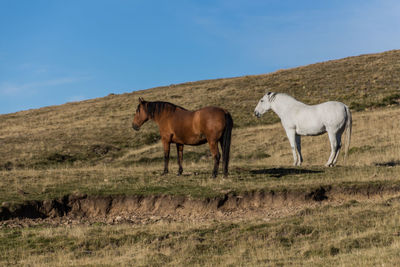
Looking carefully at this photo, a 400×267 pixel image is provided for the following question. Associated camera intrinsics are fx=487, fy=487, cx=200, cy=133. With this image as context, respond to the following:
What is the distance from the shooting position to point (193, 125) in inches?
682

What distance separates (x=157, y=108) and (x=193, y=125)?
1.84 meters

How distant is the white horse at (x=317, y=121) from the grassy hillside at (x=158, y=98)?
13.5 m

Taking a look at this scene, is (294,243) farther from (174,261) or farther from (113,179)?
(113,179)

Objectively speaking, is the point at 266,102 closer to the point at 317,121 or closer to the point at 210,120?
the point at 317,121

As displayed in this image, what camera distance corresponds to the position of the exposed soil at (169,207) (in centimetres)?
1402

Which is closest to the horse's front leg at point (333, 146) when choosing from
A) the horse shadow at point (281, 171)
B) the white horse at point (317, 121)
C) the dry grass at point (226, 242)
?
the white horse at point (317, 121)

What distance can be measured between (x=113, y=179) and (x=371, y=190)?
887cm

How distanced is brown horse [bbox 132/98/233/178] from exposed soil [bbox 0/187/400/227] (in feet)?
8.18

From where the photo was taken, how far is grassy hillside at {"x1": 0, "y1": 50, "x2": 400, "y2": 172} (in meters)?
34.5

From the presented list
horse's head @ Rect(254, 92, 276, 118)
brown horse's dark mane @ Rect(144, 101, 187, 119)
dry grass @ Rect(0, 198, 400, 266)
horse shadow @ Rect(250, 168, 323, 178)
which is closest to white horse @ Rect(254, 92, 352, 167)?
horse's head @ Rect(254, 92, 276, 118)

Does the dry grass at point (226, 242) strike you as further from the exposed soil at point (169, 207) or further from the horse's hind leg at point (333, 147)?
the horse's hind leg at point (333, 147)

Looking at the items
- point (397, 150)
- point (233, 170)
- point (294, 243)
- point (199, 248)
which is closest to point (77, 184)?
point (233, 170)

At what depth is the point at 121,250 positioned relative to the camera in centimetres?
1058

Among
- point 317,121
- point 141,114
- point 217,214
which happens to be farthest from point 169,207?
point 317,121
